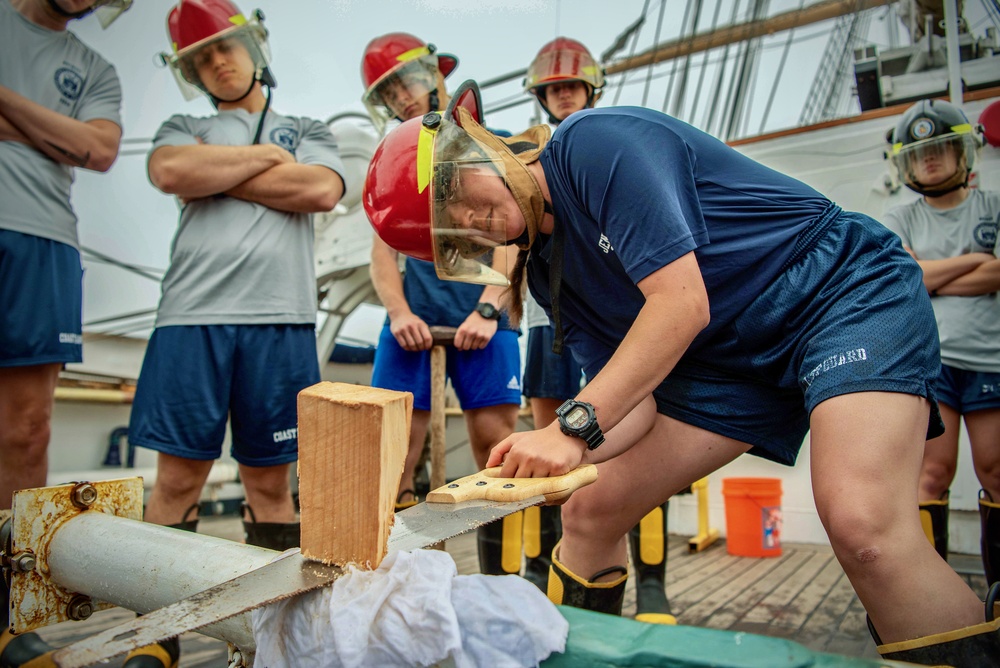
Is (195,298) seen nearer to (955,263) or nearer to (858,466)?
(858,466)

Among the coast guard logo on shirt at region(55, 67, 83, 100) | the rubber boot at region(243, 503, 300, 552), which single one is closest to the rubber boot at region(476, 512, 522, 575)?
the rubber boot at region(243, 503, 300, 552)

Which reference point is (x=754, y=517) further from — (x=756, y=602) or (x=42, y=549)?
(x=42, y=549)

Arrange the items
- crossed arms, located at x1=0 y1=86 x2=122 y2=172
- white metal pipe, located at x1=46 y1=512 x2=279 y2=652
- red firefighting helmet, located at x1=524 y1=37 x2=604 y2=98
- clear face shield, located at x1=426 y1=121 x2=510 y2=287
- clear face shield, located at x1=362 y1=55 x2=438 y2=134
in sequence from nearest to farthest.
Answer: white metal pipe, located at x1=46 y1=512 x2=279 y2=652
clear face shield, located at x1=426 y1=121 x2=510 y2=287
crossed arms, located at x1=0 y1=86 x2=122 y2=172
clear face shield, located at x1=362 y1=55 x2=438 y2=134
red firefighting helmet, located at x1=524 y1=37 x2=604 y2=98

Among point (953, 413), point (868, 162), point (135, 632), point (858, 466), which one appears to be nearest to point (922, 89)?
point (868, 162)

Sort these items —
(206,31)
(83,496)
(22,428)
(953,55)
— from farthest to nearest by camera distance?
(953,55) < (206,31) < (22,428) < (83,496)

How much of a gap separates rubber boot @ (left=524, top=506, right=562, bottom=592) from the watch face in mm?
1439

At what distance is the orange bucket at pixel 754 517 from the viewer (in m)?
3.46

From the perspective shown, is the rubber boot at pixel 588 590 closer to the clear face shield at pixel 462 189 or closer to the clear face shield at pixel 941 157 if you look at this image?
the clear face shield at pixel 462 189

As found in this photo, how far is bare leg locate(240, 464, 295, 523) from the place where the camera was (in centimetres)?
203

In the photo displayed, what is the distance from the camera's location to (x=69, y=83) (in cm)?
203

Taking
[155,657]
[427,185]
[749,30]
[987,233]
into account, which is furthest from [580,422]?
[749,30]

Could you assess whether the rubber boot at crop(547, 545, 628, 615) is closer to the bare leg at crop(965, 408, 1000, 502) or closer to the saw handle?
the saw handle

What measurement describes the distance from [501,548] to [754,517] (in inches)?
68.2

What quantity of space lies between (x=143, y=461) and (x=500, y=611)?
5.35 meters
